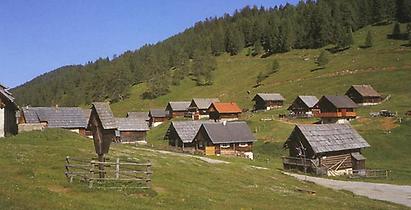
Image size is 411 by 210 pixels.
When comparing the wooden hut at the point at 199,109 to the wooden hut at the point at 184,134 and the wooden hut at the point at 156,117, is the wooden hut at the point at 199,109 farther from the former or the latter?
the wooden hut at the point at 184,134

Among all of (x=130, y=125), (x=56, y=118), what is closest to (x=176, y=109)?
(x=130, y=125)

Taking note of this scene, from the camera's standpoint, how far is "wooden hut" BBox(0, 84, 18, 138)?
161 ft

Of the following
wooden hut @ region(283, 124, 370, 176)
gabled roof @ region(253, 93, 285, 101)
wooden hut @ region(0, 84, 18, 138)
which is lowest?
wooden hut @ region(283, 124, 370, 176)

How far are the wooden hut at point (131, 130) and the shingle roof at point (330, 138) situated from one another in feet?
158

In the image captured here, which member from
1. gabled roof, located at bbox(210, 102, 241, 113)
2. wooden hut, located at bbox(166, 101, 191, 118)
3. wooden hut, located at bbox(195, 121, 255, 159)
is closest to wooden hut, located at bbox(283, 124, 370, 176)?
wooden hut, located at bbox(195, 121, 255, 159)

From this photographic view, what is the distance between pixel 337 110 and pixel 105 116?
265 ft

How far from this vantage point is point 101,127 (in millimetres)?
25891

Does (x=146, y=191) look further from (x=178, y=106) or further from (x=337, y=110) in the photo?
(x=178, y=106)

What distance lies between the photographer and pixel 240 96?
156 metres

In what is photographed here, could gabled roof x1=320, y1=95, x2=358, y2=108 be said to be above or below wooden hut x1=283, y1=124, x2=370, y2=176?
above

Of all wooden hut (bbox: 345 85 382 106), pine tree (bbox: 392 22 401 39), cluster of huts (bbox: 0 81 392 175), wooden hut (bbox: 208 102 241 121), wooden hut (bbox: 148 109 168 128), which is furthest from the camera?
pine tree (bbox: 392 22 401 39)

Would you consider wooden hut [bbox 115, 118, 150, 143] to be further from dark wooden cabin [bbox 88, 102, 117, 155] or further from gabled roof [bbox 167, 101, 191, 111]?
dark wooden cabin [bbox 88, 102, 117, 155]

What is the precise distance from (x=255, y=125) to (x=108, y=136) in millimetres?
72806

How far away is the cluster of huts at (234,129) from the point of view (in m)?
51.9
